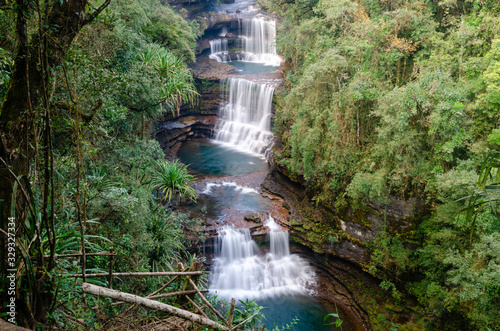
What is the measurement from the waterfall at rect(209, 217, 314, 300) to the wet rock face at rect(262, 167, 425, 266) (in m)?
0.82

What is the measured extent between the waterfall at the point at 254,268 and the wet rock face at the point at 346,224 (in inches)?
32.4

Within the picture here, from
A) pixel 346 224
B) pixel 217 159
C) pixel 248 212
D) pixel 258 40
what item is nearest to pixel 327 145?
pixel 346 224

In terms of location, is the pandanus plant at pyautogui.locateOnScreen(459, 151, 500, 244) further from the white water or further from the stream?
the white water

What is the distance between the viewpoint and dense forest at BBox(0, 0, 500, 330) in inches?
107

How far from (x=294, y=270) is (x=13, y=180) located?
10484 mm

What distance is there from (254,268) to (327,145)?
5468mm

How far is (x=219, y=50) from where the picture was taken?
2664cm

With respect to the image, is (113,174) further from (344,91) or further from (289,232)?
(344,91)

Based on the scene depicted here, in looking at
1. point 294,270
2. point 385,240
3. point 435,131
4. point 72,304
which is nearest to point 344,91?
point 435,131

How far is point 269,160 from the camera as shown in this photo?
1714cm

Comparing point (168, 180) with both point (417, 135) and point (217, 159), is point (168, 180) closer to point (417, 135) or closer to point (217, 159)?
point (417, 135)

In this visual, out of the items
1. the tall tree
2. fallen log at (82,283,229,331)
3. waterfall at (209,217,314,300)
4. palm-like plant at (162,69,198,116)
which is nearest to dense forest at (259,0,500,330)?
waterfall at (209,217,314,300)

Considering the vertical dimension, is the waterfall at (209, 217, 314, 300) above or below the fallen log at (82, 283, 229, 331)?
below

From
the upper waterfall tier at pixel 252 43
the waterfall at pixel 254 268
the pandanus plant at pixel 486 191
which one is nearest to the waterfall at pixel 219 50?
the upper waterfall tier at pixel 252 43
